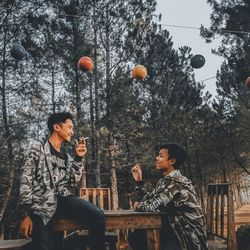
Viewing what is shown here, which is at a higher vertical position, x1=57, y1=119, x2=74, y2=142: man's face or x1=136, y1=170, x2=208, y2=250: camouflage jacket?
x1=57, y1=119, x2=74, y2=142: man's face

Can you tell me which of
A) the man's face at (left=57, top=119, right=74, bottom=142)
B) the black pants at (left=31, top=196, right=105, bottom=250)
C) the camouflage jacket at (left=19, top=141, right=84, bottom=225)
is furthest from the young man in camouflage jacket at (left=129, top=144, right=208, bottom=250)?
the man's face at (left=57, top=119, right=74, bottom=142)

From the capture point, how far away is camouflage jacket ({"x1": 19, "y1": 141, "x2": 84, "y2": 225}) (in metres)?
2.36

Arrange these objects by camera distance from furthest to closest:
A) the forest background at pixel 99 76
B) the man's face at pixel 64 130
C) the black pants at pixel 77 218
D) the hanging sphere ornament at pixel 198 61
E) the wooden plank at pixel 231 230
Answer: the forest background at pixel 99 76, the hanging sphere ornament at pixel 198 61, the wooden plank at pixel 231 230, the man's face at pixel 64 130, the black pants at pixel 77 218

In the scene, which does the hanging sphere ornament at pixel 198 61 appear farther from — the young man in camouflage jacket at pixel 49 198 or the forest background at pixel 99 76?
the forest background at pixel 99 76

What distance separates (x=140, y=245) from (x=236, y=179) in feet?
80.3

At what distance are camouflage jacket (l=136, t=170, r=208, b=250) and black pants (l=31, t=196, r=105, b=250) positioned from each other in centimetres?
47

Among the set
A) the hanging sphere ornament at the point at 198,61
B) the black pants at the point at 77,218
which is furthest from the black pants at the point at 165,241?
the hanging sphere ornament at the point at 198,61

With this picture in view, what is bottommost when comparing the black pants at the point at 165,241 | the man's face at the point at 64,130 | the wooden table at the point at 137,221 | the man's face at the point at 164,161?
the black pants at the point at 165,241

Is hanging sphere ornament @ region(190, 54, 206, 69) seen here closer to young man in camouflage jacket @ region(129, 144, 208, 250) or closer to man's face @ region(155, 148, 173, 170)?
man's face @ region(155, 148, 173, 170)

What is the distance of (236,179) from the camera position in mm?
25906

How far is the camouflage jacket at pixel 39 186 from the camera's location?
2356 millimetres

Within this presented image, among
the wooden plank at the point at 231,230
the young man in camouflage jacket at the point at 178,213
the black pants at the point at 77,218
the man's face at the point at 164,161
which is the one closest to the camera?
the black pants at the point at 77,218

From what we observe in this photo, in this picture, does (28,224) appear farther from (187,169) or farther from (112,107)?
(187,169)

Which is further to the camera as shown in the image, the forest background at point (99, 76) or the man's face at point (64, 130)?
the forest background at point (99, 76)
